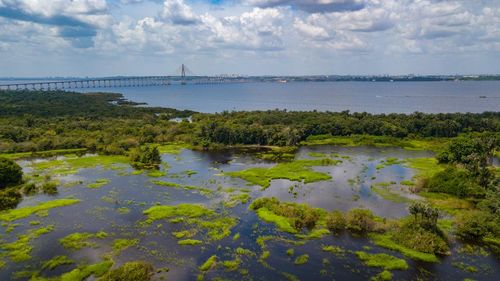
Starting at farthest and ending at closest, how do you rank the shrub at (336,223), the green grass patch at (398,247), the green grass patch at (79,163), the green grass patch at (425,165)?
the green grass patch at (79,163) → the green grass patch at (425,165) → the shrub at (336,223) → the green grass patch at (398,247)

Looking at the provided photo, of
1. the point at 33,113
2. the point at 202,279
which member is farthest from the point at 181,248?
the point at 33,113

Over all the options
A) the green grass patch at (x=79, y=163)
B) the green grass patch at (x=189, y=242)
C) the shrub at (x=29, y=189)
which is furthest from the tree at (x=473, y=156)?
the shrub at (x=29, y=189)

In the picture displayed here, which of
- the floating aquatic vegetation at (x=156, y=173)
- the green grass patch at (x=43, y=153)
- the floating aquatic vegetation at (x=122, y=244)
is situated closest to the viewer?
the floating aquatic vegetation at (x=122, y=244)

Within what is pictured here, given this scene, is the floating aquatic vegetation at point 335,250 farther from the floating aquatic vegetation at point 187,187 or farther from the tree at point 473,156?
the tree at point 473,156

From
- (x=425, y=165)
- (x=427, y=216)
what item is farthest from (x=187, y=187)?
(x=425, y=165)

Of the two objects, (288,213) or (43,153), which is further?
(43,153)

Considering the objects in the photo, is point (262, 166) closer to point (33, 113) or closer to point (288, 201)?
point (288, 201)

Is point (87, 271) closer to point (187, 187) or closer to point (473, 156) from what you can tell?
point (187, 187)

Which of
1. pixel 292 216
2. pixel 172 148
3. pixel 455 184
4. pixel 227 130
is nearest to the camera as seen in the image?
pixel 292 216

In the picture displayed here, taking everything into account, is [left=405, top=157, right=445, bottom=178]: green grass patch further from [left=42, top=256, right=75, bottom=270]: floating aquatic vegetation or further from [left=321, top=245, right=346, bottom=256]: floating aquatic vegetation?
[left=42, top=256, right=75, bottom=270]: floating aquatic vegetation
